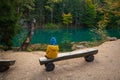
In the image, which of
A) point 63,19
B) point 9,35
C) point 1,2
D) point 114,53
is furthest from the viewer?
point 63,19

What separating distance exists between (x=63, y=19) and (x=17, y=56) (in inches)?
1469

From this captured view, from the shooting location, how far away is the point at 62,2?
50844 mm

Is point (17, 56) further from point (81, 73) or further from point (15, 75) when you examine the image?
point (81, 73)

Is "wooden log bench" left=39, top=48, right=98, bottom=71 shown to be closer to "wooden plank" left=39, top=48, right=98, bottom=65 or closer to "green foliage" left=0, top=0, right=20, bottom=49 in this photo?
"wooden plank" left=39, top=48, right=98, bottom=65

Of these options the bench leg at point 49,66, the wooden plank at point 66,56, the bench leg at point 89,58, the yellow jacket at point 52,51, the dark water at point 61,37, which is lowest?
the dark water at point 61,37

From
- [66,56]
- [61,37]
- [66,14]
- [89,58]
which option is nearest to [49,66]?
[66,56]

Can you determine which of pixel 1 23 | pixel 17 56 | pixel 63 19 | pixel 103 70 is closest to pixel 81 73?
pixel 103 70

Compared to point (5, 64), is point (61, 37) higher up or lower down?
lower down

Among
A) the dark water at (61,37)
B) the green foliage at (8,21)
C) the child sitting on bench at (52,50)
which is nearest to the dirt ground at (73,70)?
the child sitting on bench at (52,50)

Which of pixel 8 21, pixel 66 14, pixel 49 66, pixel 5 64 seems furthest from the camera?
pixel 66 14

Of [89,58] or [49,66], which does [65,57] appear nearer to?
[49,66]

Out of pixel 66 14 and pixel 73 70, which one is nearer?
pixel 73 70

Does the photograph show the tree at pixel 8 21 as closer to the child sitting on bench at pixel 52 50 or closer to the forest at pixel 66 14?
the child sitting on bench at pixel 52 50

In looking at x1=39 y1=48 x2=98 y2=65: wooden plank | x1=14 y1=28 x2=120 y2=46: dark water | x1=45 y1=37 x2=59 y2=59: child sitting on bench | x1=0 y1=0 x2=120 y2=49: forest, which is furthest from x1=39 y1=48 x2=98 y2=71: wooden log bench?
x1=0 y1=0 x2=120 y2=49: forest
